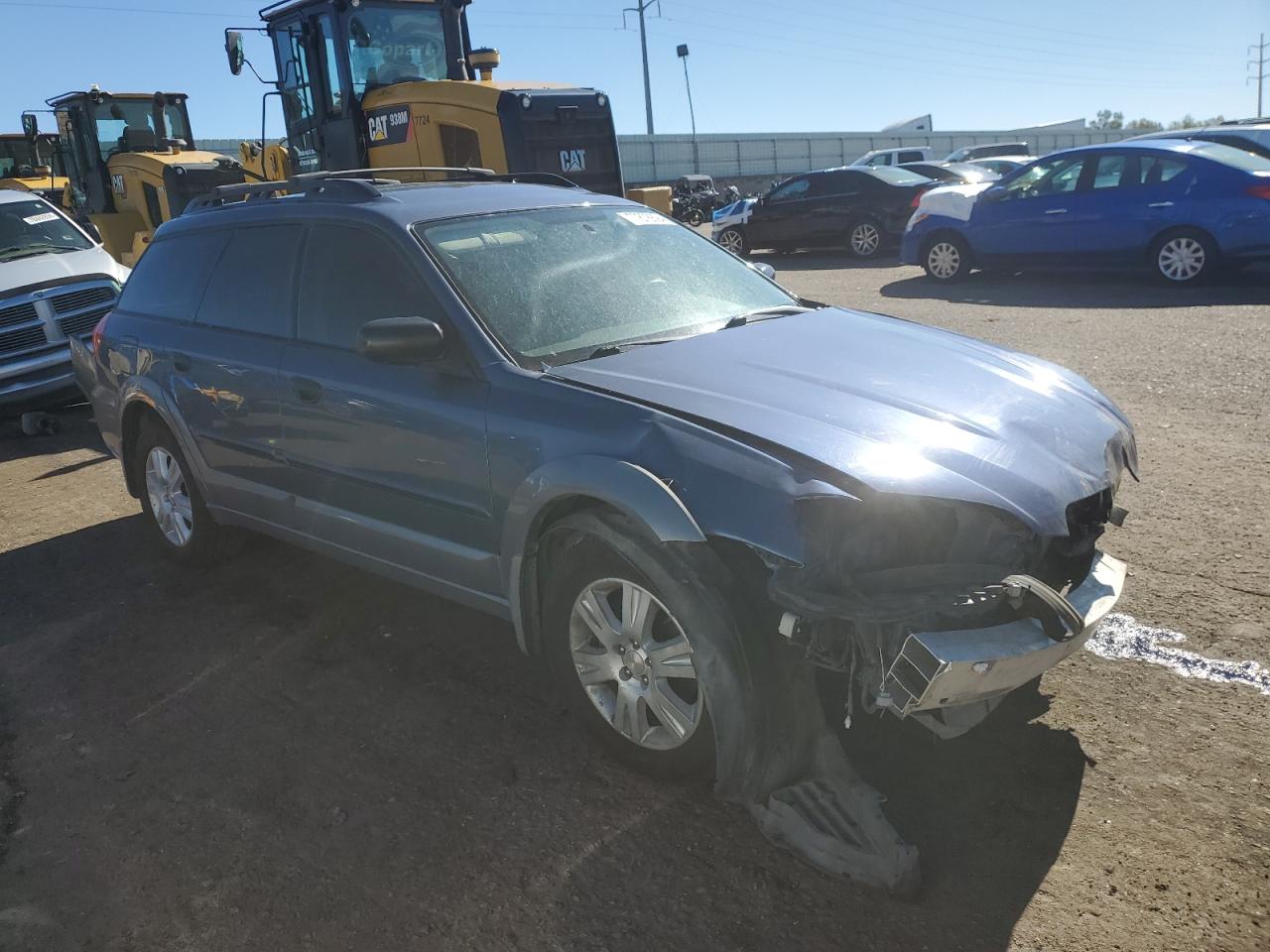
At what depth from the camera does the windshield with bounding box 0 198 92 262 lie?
1007 centimetres

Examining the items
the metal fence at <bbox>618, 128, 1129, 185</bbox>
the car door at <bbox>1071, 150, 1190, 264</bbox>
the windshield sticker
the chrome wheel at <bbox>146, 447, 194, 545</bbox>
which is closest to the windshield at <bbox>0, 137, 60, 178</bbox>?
the chrome wheel at <bbox>146, 447, 194, 545</bbox>

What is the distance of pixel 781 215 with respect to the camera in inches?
705

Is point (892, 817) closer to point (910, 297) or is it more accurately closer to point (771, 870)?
point (771, 870)

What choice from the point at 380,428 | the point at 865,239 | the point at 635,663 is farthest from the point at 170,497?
the point at 865,239

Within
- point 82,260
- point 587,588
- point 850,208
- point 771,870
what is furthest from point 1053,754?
point 850,208

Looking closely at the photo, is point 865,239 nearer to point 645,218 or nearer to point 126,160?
point 126,160

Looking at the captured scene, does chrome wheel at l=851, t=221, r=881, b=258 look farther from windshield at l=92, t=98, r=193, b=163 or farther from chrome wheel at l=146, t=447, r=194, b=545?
chrome wheel at l=146, t=447, r=194, b=545

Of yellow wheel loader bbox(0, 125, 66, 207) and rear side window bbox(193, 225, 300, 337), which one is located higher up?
yellow wheel loader bbox(0, 125, 66, 207)

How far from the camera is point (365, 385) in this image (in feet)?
13.1

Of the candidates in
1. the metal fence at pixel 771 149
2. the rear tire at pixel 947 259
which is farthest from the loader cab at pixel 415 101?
the metal fence at pixel 771 149

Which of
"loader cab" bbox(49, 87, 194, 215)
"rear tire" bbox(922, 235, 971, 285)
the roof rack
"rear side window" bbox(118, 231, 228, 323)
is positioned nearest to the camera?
the roof rack

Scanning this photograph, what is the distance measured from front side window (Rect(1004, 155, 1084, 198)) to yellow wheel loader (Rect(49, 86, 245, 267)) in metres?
9.53

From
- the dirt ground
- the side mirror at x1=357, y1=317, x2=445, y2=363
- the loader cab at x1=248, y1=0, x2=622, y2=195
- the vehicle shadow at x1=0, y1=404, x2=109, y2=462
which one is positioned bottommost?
the dirt ground

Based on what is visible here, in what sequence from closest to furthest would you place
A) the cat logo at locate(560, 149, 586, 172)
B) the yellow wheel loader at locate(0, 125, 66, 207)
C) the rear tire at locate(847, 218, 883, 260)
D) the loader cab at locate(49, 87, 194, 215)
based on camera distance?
the cat logo at locate(560, 149, 586, 172), the loader cab at locate(49, 87, 194, 215), the yellow wheel loader at locate(0, 125, 66, 207), the rear tire at locate(847, 218, 883, 260)
